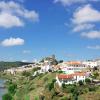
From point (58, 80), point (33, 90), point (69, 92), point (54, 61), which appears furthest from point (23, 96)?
point (54, 61)

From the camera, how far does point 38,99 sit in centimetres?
6875

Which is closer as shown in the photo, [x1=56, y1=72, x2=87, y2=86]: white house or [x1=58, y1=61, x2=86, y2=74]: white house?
[x1=56, y1=72, x2=87, y2=86]: white house

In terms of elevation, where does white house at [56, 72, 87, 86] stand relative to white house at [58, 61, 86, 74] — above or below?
below

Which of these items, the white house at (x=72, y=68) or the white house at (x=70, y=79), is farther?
the white house at (x=72, y=68)

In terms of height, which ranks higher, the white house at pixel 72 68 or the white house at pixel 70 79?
the white house at pixel 72 68

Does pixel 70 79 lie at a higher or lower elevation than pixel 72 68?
lower

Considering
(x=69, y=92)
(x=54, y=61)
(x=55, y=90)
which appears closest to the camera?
(x=69, y=92)

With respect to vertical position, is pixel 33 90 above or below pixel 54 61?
below

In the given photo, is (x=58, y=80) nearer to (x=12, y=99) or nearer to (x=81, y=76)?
(x=81, y=76)

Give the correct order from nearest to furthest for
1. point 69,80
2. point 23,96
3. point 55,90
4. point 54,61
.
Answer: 1. point 55,90
2. point 69,80
3. point 23,96
4. point 54,61

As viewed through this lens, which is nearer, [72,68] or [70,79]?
[70,79]

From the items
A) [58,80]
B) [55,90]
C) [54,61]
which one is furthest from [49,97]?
[54,61]

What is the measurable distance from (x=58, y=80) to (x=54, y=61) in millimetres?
77634

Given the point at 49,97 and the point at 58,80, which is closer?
the point at 49,97
